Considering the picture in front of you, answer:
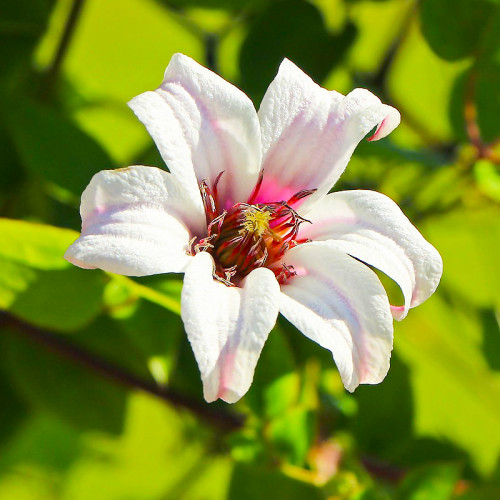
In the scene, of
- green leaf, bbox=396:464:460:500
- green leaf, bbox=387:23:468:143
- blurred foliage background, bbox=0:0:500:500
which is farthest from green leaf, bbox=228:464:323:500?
green leaf, bbox=387:23:468:143

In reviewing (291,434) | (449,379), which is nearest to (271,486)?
(291,434)

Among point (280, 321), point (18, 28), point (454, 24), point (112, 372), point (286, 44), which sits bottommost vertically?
point (112, 372)

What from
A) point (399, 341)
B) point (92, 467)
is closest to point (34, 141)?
point (399, 341)

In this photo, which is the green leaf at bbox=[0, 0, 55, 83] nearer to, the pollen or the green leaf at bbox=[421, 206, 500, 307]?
the pollen

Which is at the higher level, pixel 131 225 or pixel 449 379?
pixel 131 225

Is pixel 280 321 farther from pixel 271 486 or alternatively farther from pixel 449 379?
pixel 449 379

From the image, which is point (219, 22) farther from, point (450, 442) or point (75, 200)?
point (450, 442)
